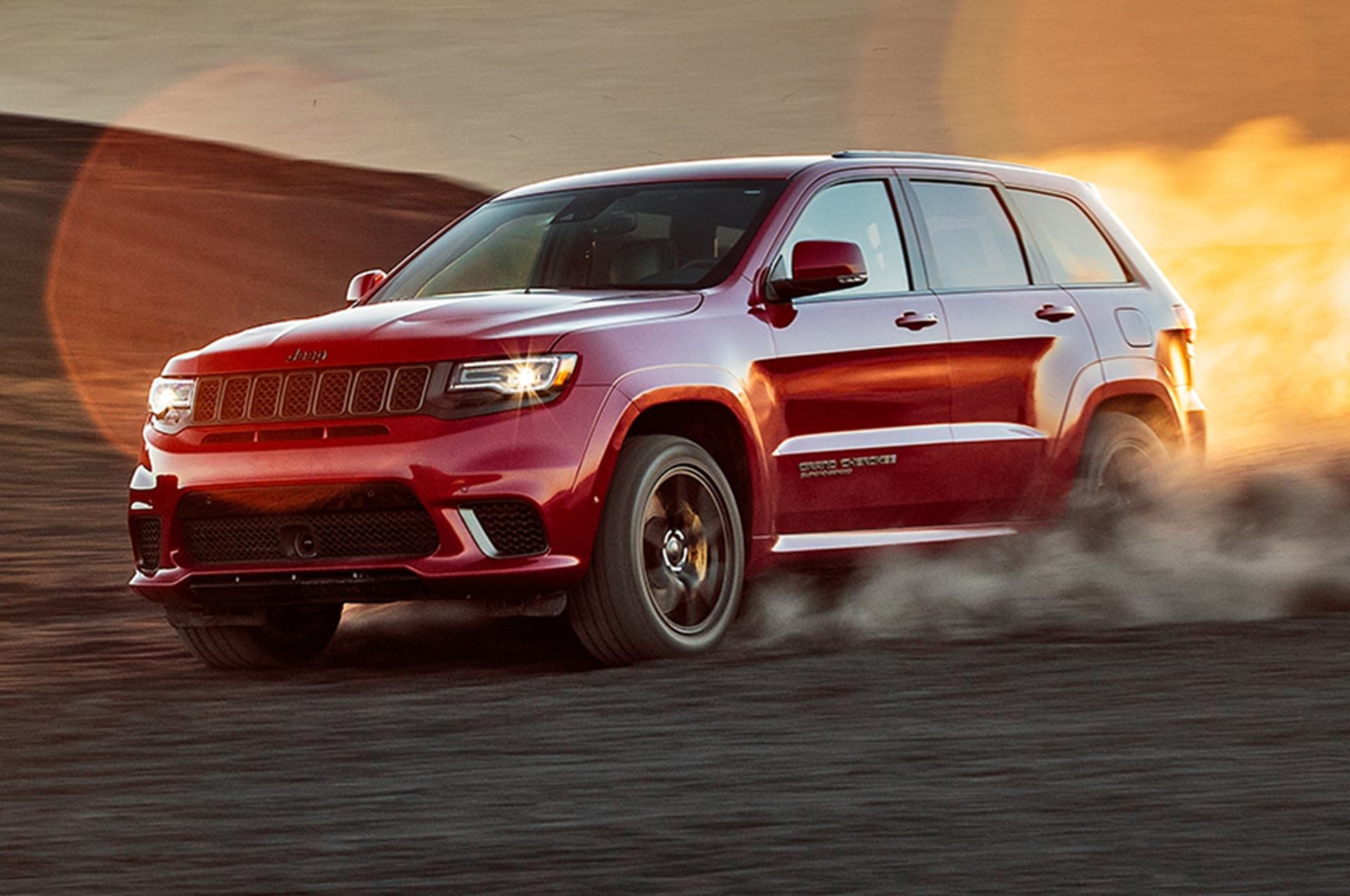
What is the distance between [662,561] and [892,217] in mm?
2018

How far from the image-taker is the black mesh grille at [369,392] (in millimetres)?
7848

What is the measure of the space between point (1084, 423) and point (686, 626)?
2.54m

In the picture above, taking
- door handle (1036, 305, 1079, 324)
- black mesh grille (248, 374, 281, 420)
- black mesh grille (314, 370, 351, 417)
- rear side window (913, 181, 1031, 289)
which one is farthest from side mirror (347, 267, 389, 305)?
door handle (1036, 305, 1079, 324)

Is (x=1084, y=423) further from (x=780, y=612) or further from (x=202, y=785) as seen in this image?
(x=202, y=785)

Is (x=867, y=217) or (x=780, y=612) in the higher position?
(x=867, y=217)

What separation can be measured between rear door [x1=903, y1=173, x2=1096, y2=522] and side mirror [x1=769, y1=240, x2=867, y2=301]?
2.74 ft

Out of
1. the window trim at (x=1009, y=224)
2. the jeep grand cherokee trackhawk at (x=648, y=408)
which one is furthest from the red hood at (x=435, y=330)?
the window trim at (x=1009, y=224)

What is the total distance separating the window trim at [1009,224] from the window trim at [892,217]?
0.19 ft

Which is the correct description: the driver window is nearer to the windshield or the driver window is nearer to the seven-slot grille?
the windshield

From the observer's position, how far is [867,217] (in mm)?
9312

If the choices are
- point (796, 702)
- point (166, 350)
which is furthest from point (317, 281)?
point (796, 702)

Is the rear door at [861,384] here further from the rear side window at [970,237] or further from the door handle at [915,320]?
the rear side window at [970,237]

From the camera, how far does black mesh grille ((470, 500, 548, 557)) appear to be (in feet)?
25.5

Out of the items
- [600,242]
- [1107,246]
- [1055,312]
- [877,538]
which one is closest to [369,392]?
[600,242]
